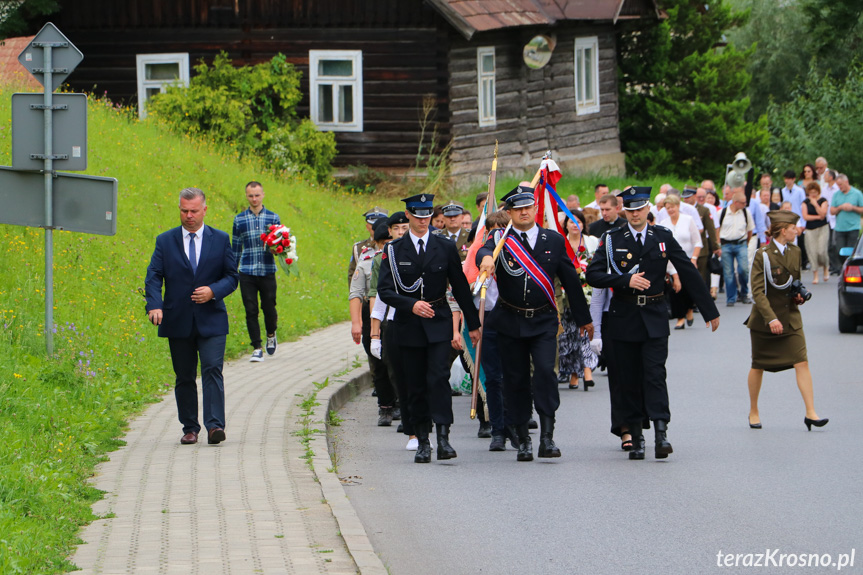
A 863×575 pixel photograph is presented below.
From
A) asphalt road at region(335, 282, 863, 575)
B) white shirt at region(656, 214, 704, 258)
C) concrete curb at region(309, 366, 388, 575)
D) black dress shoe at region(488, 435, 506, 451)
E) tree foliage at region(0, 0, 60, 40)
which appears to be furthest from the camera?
tree foliage at region(0, 0, 60, 40)

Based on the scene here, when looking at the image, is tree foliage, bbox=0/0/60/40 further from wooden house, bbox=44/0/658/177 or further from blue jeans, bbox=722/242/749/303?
blue jeans, bbox=722/242/749/303

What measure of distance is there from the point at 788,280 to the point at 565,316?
125 inches

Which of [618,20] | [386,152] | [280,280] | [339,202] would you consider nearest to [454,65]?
[386,152]

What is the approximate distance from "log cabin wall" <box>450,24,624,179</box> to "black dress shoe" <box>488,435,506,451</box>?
20992 millimetres

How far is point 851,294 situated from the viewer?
58.0 feet

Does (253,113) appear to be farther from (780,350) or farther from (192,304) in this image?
(780,350)

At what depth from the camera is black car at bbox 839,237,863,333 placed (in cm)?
1759

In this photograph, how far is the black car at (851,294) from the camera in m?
17.6

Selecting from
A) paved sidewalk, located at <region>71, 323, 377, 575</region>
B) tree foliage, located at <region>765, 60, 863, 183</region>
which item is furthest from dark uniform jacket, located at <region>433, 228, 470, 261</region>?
tree foliage, located at <region>765, 60, 863, 183</region>

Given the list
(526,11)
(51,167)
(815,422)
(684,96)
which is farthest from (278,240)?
(684,96)

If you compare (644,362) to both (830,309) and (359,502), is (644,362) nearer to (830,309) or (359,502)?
(359,502)

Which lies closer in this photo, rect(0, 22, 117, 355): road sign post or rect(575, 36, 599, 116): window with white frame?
rect(0, 22, 117, 355): road sign post

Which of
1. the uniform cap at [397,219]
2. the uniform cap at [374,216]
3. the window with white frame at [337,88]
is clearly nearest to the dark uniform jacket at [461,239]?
the uniform cap at [374,216]

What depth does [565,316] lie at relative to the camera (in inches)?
532
